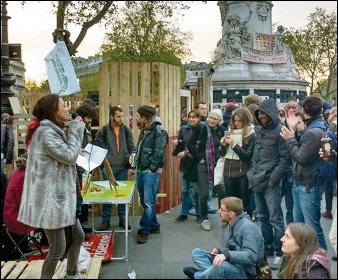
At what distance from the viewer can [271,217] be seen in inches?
210

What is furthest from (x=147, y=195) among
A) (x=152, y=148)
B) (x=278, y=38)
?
(x=278, y=38)

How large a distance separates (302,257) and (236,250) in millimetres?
911

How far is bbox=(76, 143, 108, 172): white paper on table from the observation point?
5.07 meters

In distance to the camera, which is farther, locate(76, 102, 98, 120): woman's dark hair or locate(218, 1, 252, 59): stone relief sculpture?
locate(218, 1, 252, 59): stone relief sculpture

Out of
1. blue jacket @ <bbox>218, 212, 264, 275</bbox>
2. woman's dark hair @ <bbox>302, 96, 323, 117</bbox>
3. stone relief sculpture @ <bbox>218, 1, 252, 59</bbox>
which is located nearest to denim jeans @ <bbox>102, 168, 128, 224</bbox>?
blue jacket @ <bbox>218, 212, 264, 275</bbox>

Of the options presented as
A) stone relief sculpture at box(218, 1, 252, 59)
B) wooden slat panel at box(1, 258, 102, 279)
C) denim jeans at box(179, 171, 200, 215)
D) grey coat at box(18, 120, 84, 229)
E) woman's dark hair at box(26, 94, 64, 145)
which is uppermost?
stone relief sculpture at box(218, 1, 252, 59)

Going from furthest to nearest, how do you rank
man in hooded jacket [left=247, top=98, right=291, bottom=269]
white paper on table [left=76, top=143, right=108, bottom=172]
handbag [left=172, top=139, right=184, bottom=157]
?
handbag [left=172, top=139, right=184, bottom=157]
man in hooded jacket [left=247, top=98, right=291, bottom=269]
white paper on table [left=76, top=143, right=108, bottom=172]

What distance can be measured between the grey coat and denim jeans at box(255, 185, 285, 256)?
7.94ft

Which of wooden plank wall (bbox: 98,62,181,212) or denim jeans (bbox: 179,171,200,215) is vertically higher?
wooden plank wall (bbox: 98,62,181,212)

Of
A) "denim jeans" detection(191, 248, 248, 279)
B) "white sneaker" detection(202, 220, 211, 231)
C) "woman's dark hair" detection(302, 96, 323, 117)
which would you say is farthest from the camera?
"white sneaker" detection(202, 220, 211, 231)

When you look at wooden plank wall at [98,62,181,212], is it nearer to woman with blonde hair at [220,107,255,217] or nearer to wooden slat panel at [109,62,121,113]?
wooden slat panel at [109,62,121,113]

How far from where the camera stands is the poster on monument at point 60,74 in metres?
5.82

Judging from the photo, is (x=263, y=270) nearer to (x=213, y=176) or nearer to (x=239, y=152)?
(x=239, y=152)

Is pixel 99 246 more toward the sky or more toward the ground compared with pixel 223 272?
more toward the ground
